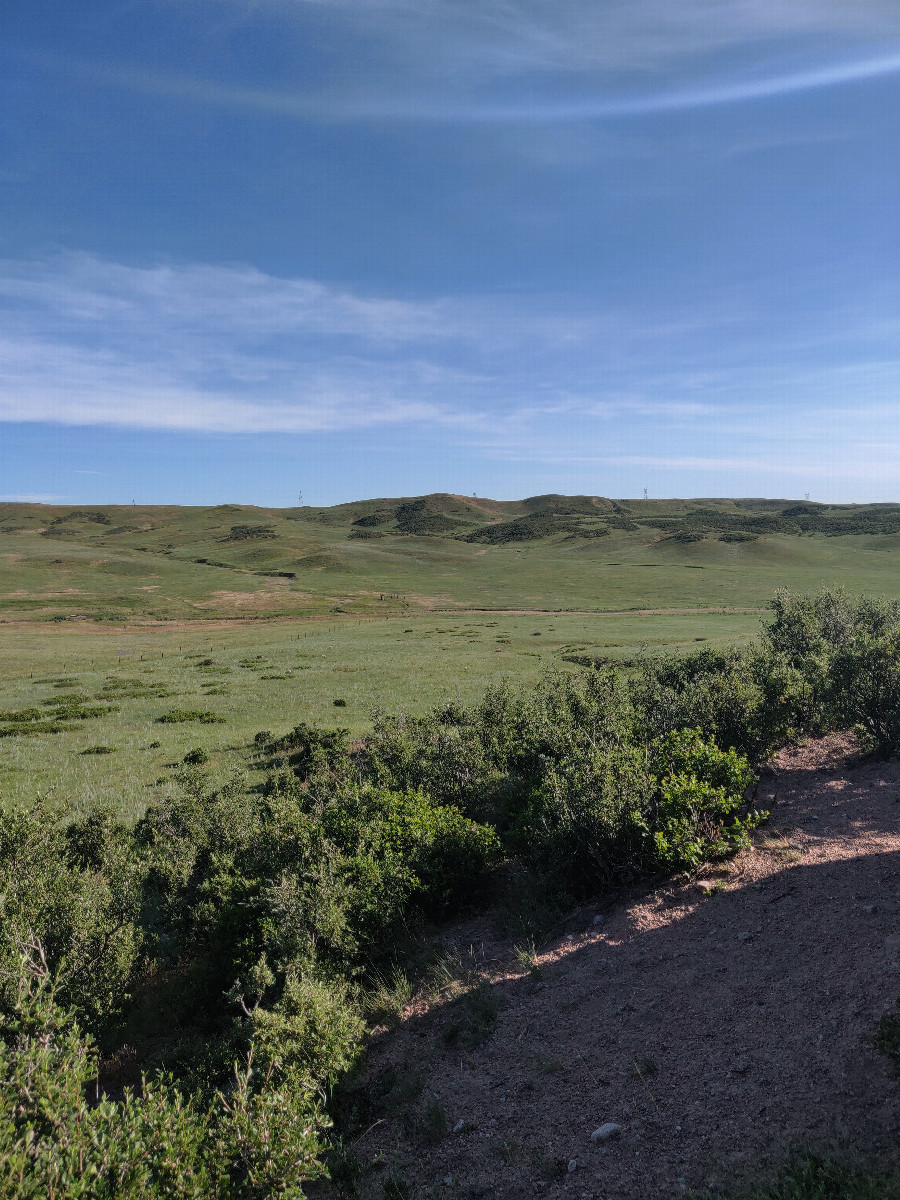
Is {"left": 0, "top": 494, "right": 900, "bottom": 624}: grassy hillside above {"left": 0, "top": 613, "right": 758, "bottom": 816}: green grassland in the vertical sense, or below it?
above

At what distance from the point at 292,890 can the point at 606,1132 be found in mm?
7319

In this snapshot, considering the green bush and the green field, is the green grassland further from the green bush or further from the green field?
the green bush

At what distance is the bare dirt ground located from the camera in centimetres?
695

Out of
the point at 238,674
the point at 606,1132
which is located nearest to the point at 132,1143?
the point at 606,1132

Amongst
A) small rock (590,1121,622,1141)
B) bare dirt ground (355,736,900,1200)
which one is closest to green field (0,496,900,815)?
bare dirt ground (355,736,900,1200)

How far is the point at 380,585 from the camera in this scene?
14238cm

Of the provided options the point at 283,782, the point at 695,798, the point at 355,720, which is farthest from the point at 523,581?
the point at 695,798

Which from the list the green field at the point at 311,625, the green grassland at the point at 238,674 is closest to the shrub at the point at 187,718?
the green grassland at the point at 238,674

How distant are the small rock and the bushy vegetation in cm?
291

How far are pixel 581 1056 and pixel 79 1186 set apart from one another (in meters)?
6.35

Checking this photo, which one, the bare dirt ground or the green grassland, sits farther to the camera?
the green grassland

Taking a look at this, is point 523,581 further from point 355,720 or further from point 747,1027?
point 747,1027

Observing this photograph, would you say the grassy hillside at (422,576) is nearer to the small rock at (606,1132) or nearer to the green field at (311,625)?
the green field at (311,625)

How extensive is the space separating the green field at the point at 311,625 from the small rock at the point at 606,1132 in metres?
22.1
